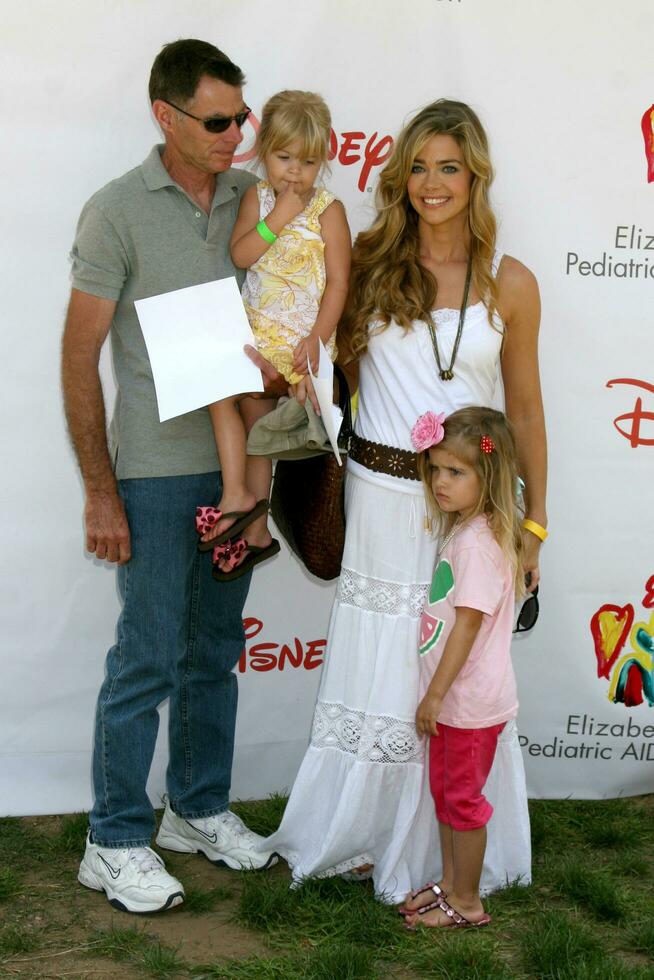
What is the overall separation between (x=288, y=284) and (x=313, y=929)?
1.67 meters

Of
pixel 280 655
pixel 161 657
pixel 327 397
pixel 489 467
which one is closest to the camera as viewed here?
pixel 327 397

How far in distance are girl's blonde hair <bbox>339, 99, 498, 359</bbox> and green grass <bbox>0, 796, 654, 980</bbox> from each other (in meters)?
1.50

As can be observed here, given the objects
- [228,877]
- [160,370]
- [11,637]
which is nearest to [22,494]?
[11,637]

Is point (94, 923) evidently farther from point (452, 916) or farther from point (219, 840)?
point (452, 916)

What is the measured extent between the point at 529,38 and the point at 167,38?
43.8 inches

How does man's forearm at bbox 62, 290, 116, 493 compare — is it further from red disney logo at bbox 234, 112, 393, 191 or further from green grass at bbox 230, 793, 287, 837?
green grass at bbox 230, 793, 287, 837

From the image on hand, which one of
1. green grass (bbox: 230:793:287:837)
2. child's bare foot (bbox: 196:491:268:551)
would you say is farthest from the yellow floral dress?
green grass (bbox: 230:793:287:837)

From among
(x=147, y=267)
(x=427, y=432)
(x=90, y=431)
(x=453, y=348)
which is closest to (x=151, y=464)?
(x=90, y=431)

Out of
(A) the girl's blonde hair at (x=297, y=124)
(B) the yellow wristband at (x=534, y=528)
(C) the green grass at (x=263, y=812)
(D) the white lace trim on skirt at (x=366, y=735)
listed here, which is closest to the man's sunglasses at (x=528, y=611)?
(B) the yellow wristband at (x=534, y=528)

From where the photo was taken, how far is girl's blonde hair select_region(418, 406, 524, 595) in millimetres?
2727

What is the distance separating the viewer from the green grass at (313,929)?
2.76 m

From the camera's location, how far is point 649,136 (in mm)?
3576

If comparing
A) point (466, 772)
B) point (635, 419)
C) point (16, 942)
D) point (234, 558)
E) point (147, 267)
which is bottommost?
point (16, 942)

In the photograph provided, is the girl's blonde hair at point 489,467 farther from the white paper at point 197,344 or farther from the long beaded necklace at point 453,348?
the white paper at point 197,344
